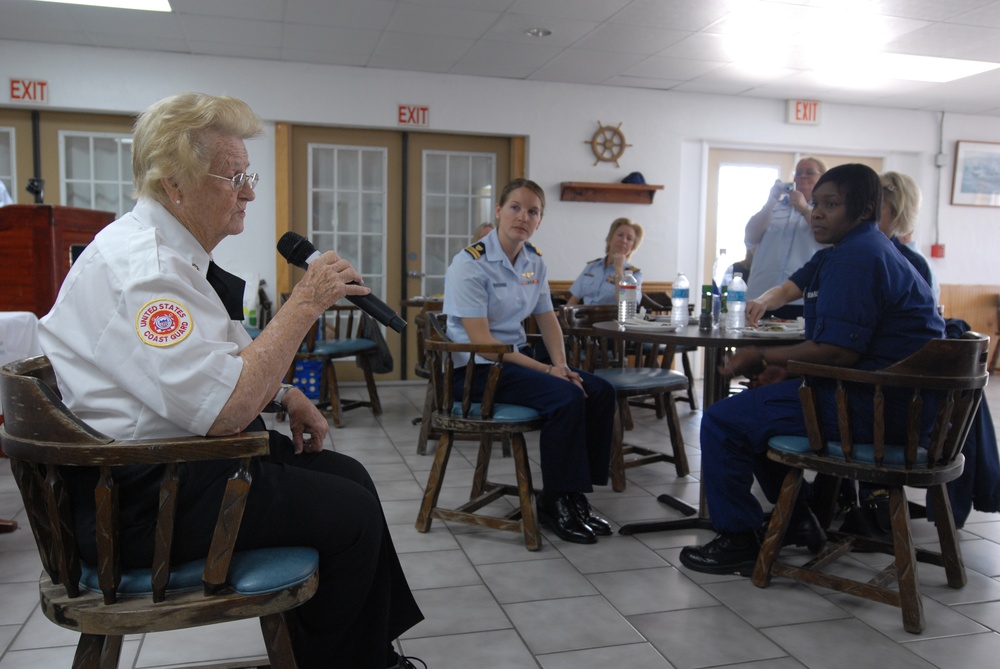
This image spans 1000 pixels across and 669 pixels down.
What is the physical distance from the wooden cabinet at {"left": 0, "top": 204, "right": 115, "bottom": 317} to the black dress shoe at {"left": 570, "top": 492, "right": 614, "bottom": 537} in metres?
2.62

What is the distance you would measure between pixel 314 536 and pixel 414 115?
5301 millimetres

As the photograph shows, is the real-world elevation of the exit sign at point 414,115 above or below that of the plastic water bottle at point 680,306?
above

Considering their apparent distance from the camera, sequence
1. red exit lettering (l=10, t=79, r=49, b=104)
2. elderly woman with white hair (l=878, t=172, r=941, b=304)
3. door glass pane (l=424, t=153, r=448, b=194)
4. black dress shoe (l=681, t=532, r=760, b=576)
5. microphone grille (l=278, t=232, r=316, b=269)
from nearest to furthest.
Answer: microphone grille (l=278, t=232, r=316, b=269) < black dress shoe (l=681, t=532, r=760, b=576) < elderly woman with white hair (l=878, t=172, r=941, b=304) < red exit lettering (l=10, t=79, r=49, b=104) < door glass pane (l=424, t=153, r=448, b=194)

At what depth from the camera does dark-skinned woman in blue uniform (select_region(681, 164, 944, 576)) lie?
2.12 m

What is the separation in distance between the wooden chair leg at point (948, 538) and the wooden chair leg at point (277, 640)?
1.88 meters

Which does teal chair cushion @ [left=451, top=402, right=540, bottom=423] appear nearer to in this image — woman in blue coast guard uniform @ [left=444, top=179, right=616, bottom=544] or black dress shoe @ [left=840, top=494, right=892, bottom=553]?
woman in blue coast guard uniform @ [left=444, top=179, right=616, bottom=544]

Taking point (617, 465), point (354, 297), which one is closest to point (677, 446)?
point (617, 465)

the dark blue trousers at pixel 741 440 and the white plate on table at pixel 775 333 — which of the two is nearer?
the dark blue trousers at pixel 741 440

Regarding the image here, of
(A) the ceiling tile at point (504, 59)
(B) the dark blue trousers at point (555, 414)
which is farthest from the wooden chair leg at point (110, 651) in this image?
(A) the ceiling tile at point (504, 59)

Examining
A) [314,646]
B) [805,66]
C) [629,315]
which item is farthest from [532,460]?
[805,66]

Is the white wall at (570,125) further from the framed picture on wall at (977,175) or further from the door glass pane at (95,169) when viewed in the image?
the door glass pane at (95,169)

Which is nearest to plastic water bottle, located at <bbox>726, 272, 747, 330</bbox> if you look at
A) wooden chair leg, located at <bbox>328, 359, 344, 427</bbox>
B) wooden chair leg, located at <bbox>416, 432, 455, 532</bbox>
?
wooden chair leg, located at <bbox>416, 432, 455, 532</bbox>

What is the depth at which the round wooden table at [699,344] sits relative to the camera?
244cm

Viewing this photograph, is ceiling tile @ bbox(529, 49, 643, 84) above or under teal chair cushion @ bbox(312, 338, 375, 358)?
above
